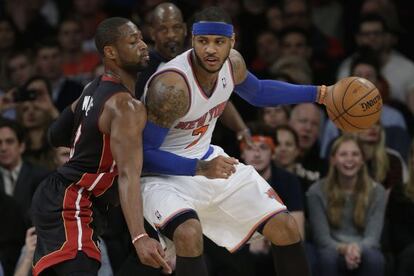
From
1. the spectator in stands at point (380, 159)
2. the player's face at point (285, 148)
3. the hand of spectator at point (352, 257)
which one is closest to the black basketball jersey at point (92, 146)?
the hand of spectator at point (352, 257)

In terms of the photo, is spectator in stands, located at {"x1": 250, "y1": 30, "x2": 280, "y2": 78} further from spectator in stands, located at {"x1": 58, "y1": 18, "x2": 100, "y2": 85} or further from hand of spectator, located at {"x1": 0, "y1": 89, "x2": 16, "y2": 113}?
hand of spectator, located at {"x1": 0, "y1": 89, "x2": 16, "y2": 113}

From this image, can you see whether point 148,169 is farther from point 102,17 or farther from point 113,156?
point 102,17

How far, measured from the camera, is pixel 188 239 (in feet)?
17.9

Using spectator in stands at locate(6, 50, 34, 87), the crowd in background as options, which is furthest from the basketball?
spectator in stands at locate(6, 50, 34, 87)

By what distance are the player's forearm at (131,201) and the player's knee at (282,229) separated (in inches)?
36.4

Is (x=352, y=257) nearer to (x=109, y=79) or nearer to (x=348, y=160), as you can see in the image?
(x=348, y=160)

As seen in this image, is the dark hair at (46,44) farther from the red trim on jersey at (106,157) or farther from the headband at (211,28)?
the red trim on jersey at (106,157)

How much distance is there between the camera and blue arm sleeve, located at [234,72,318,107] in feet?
20.2

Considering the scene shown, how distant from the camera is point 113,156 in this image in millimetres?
5137

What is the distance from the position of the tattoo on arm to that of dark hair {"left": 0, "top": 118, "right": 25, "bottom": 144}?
2635mm

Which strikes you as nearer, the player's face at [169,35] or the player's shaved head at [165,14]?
the player's face at [169,35]

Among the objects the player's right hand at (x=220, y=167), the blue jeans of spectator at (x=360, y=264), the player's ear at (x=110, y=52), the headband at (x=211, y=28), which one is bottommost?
the blue jeans of spectator at (x=360, y=264)

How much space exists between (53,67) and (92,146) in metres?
4.41

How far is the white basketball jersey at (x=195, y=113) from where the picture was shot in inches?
223
